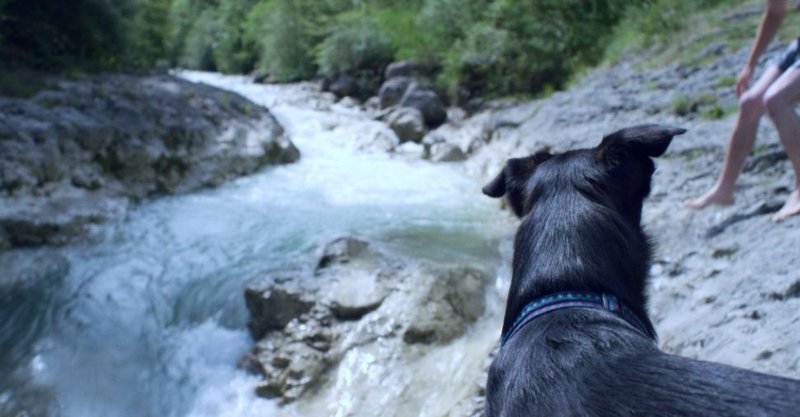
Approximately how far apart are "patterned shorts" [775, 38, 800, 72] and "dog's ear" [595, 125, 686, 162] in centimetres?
211

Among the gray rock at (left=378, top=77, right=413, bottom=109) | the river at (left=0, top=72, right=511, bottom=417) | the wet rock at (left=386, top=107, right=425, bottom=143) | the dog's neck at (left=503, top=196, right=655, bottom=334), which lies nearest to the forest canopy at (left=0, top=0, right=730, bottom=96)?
the gray rock at (left=378, top=77, right=413, bottom=109)

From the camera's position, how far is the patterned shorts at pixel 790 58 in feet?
11.5

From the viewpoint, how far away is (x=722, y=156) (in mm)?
5438

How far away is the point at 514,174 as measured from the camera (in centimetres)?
237

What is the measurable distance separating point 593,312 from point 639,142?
2.18 ft

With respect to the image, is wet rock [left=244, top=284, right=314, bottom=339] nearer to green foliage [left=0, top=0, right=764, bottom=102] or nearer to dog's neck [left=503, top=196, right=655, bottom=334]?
dog's neck [left=503, top=196, right=655, bottom=334]

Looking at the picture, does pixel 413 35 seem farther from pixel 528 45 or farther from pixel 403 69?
pixel 528 45

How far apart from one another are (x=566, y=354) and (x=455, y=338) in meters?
2.90

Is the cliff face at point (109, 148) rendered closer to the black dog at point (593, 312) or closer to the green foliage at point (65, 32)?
the green foliage at point (65, 32)

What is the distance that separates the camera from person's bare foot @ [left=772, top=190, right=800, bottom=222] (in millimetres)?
3548

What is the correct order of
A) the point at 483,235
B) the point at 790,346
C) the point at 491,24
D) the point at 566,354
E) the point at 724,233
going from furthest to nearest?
the point at 491,24, the point at 483,235, the point at 724,233, the point at 790,346, the point at 566,354

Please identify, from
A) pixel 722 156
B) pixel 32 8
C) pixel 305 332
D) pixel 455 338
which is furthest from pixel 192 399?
pixel 32 8

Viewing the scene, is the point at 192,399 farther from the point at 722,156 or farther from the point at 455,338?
the point at 722,156

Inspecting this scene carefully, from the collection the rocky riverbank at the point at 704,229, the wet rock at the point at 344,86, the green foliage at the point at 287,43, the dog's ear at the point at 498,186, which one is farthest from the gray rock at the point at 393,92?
the dog's ear at the point at 498,186
